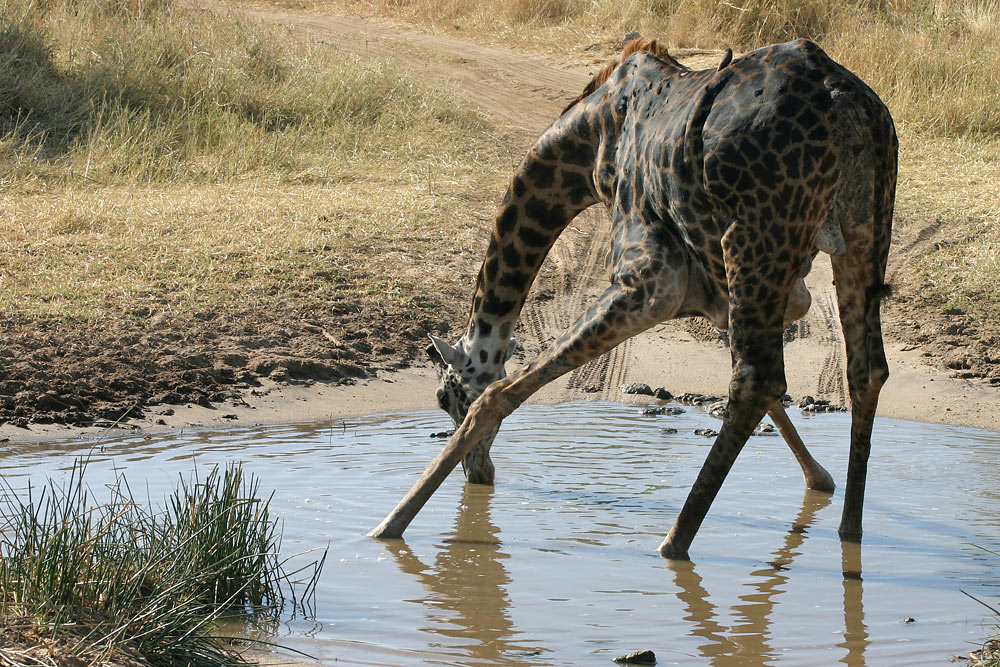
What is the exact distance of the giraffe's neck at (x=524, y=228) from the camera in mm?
5375

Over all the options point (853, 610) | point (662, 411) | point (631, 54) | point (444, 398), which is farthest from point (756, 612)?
point (662, 411)

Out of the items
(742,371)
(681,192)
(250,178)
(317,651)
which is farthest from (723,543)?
(250,178)

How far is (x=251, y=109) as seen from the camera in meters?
12.4

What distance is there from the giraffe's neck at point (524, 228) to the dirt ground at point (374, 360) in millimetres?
1778

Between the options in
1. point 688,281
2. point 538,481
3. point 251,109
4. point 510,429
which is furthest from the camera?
point 251,109

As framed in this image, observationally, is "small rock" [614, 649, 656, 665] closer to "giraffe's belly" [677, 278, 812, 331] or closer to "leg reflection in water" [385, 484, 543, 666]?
"leg reflection in water" [385, 484, 543, 666]

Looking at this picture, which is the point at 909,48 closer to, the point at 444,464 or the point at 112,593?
the point at 444,464

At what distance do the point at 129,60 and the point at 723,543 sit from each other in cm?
974

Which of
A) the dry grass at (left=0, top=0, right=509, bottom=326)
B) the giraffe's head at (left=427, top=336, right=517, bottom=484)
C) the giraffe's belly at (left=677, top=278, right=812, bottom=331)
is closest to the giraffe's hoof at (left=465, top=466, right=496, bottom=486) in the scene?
the giraffe's head at (left=427, top=336, right=517, bottom=484)

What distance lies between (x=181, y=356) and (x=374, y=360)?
48.5 inches

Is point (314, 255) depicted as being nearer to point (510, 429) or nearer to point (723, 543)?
point (510, 429)

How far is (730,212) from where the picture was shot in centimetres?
433

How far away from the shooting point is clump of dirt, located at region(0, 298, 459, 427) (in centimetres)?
652

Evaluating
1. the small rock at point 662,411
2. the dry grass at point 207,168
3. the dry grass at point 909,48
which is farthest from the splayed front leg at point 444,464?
the dry grass at point 909,48
